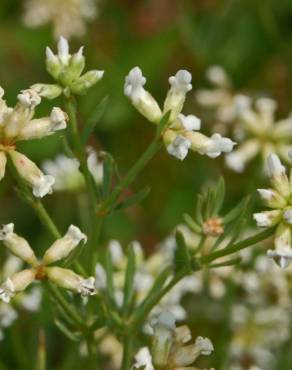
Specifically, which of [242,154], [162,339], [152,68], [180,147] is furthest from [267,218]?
[152,68]

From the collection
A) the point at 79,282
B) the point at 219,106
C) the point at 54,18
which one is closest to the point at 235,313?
the point at 219,106

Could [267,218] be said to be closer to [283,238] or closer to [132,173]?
[283,238]

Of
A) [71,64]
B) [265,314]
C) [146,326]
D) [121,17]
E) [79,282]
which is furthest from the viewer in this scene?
[121,17]

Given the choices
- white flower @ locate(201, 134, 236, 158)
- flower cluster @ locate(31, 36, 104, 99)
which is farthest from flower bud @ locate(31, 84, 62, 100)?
white flower @ locate(201, 134, 236, 158)

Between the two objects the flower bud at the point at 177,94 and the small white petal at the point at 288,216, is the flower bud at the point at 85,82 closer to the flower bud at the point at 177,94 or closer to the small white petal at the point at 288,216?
the flower bud at the point at 177,94

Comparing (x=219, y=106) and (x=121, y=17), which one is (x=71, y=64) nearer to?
(x=219, y=106)

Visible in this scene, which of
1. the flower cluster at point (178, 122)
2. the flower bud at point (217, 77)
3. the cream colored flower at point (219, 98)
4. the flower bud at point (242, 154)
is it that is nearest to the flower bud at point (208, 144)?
the flower cluster at point (178, 122)
